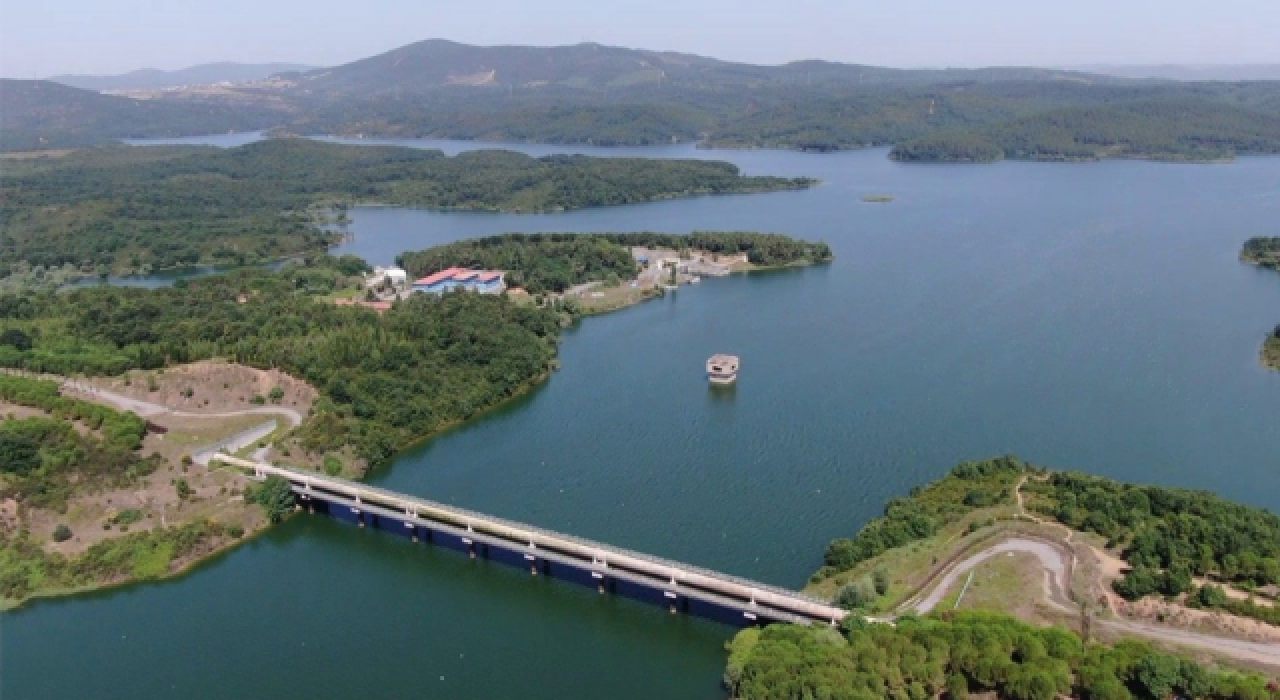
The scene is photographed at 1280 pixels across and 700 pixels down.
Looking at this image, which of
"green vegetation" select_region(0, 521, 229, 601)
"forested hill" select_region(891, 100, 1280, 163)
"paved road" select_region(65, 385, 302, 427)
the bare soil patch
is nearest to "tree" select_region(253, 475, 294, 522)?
"green vegetation" select_region(0, 521, 229, 601)

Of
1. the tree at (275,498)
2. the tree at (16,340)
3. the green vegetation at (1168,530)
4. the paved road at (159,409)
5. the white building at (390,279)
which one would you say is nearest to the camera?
the green vegetation at (1168,530)

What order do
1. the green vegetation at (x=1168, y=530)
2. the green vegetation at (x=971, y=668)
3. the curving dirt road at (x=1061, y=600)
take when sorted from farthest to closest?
the green vegetation at (x=1168, y=530), the curving dirt road at (x=1061, y=600), the green vegetation at (x=971, y=668)

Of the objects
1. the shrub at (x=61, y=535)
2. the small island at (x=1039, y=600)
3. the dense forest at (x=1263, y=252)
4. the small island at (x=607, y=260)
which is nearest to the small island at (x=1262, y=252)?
the dense forest at (x=1263, y=252)

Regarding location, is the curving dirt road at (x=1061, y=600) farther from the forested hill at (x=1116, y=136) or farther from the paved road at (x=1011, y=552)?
the forested hill at (x=1116, y=136)

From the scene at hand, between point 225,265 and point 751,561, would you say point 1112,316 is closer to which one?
point 751,561

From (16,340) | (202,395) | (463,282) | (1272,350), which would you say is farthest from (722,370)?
(16,340)

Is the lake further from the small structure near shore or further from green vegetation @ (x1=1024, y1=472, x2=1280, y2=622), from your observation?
green vegetation @ (x1=1024, y1=472, x2=1280, y2=622)

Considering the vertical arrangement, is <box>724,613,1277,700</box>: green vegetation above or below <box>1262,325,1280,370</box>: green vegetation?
below

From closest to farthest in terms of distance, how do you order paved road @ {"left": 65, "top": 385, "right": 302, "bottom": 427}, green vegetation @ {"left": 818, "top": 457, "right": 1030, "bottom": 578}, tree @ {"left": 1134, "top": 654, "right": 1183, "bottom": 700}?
tree @ {"left": 1134, "top": 654, "right": 1183, "bottom": 700}
green vegetation @ {"left": 818, "top": 457, "right": 1030, "bottom": 578}
paved road @ {"left": 65, "top": 385, "right": 302, "bottom": 427}

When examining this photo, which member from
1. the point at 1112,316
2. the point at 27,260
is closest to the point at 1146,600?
the point at 1112,316
